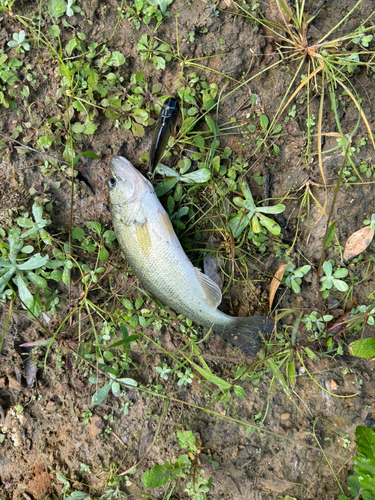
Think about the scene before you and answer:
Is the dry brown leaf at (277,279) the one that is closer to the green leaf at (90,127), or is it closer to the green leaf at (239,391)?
the green leaf at (239,391)

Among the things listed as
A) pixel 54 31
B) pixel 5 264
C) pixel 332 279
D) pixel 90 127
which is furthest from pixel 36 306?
pixel 332 279

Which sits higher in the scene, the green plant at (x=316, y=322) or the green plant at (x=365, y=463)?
the green plant at (x=316, y=322)

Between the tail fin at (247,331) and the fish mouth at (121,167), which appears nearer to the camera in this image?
the fish mouth at (121,167)

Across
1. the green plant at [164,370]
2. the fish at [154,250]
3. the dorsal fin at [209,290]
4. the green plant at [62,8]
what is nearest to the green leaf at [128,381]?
the green plant at [164,370]

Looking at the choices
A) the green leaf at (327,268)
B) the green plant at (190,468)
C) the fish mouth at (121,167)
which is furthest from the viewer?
the green leaf at (327,268)

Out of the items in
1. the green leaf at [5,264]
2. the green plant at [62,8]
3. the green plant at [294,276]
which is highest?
the green plant at [62,8]

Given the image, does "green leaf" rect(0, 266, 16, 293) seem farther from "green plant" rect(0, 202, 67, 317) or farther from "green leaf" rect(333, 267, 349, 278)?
"green leaf" rect(333, 267, 349, 278)

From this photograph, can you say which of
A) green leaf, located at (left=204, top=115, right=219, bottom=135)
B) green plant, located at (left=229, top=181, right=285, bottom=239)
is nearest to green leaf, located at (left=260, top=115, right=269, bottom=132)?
green leaf, located at (left=204, top=115, right=219, bottom=135)

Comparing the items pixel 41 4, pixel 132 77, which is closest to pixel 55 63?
pixel 41 4

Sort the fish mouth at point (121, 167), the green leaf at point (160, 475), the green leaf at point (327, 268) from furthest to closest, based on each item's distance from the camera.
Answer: the green leaf at point (327, 268) < the fish mouth at point (121, 167) < the green leaf at point (160, 475)
